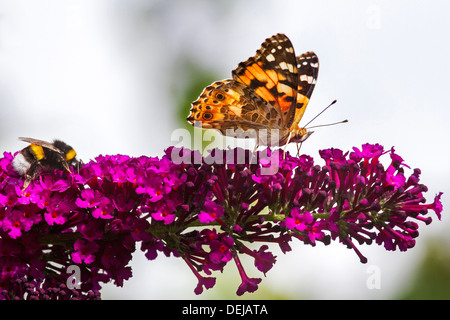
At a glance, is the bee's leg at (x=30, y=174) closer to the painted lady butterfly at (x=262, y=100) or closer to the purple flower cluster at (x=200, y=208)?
the purple flower cluster at (x=200, y=208)

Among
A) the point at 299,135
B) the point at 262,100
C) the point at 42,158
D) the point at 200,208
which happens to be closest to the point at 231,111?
the point at 262,100

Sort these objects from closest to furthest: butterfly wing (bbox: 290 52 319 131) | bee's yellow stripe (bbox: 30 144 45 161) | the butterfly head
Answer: bee's yellow stripe (bbox: 30 144 45 161) < the butterfly head < butterfly wing (bbox: 290 52 319 131)

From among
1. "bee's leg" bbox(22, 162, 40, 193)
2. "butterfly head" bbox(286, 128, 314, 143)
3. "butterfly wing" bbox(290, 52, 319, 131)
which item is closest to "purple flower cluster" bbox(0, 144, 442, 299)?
"bee's leg" bbox(22, 162, 40, 193)

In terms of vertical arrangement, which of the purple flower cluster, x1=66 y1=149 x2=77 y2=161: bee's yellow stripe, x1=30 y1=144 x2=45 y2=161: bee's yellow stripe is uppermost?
x1=30 y1=144 x2=45 y2=161: bee's yellow stripe

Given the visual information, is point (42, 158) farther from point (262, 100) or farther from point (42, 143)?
point (262, 100)

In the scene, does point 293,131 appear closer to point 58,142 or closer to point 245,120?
point 245,120

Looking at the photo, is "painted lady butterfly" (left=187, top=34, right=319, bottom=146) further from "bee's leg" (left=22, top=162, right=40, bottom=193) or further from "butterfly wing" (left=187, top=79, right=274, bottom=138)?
"bee's leg" (left=22, top=162, right=40, bottom=193)

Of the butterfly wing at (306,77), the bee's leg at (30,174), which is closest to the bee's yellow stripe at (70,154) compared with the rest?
the bee's leg at (30,174)

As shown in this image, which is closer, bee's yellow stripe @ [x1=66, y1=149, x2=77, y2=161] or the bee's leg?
the bee's leg
